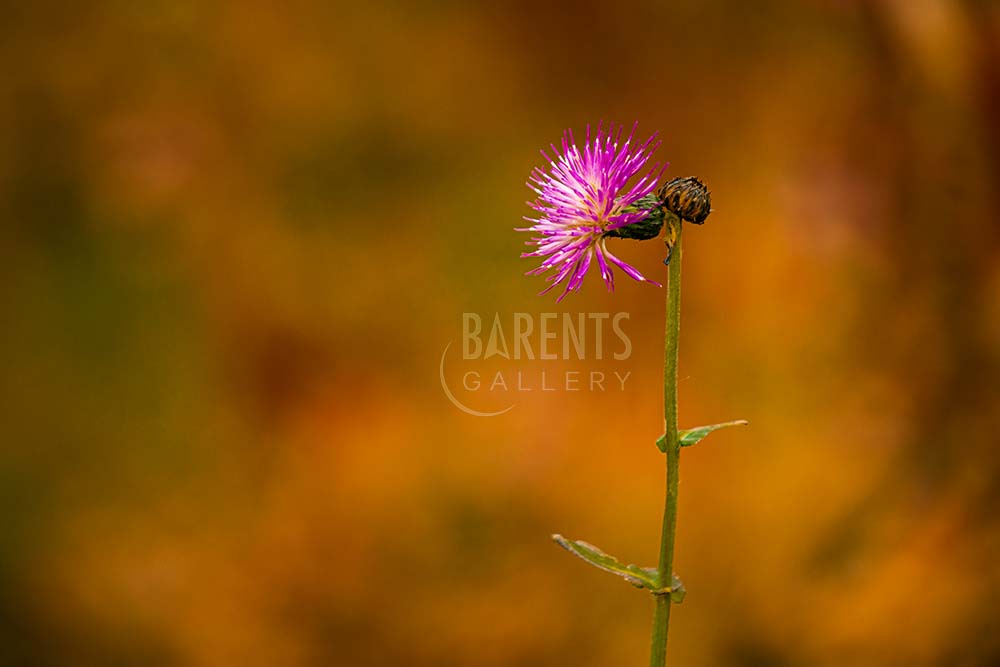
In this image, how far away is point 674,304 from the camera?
0.68 m

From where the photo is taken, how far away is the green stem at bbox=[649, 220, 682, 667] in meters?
0.68

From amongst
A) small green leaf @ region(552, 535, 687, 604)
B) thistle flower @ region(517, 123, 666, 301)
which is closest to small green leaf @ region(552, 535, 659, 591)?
small green leaf @ region(552, 535, 687, 604)

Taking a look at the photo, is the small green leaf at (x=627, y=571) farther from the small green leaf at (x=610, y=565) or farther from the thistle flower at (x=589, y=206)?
the thistle flower at (x=589, y=206)

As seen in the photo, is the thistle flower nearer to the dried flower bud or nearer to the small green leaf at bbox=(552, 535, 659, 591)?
the dried flower bud

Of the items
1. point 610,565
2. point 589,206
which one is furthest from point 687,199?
point 610,565

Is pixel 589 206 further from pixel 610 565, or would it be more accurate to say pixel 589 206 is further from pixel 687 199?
pixel 610 565

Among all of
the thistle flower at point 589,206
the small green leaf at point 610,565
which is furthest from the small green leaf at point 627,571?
the thistle flower at point 589,206

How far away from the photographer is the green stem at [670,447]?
68cm

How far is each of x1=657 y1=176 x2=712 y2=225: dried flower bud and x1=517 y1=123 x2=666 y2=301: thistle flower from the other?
0.01m

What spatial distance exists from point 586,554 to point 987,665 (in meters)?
0.91

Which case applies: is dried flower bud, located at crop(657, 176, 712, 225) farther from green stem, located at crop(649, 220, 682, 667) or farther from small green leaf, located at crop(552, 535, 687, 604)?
small green leaf, located at crop(552, 535, 687, 604)

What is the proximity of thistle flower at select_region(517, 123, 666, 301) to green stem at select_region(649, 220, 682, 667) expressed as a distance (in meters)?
0.04

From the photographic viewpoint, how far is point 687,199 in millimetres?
698

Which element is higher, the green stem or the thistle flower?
the thistle flower
